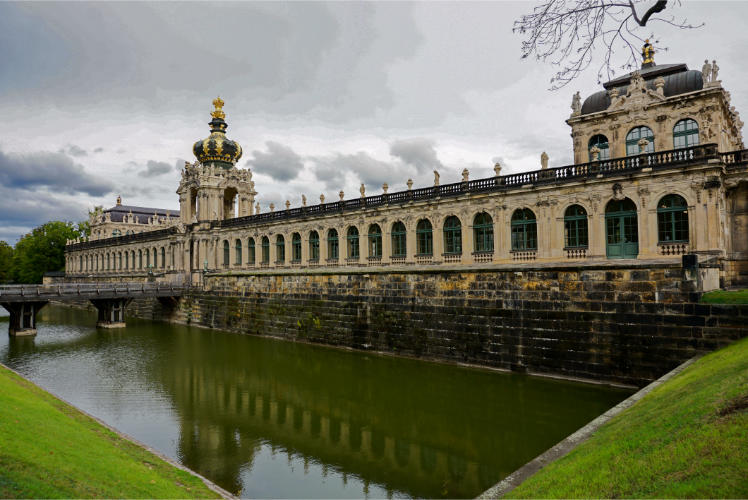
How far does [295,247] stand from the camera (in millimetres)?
33531

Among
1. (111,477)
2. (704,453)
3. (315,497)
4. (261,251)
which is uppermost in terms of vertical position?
(261,251)

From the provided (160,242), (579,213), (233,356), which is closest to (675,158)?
(579,213)

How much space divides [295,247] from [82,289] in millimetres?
16123

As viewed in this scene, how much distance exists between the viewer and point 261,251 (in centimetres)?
3612

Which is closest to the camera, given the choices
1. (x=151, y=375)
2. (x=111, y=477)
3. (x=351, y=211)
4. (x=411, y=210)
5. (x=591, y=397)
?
(x=111, y=477)

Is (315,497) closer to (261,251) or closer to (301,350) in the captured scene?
(301,350)

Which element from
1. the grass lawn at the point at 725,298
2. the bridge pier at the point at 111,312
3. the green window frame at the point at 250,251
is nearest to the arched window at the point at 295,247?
the green window frame at the point at 250,251

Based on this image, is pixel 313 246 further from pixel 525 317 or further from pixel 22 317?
pixel 22 317

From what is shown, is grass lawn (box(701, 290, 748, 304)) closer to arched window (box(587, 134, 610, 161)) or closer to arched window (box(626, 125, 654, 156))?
arched window (box(626, 125, 654, 156))

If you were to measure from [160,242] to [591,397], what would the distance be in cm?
4378

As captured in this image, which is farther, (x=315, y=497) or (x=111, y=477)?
(x=315, y=497)

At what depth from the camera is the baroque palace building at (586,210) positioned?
17.8 metres

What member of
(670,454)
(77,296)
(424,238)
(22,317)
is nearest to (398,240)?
(424,238)

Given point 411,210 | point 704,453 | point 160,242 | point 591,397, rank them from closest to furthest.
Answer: point 704,453
point 591,397
point 411,210
point 160,242
